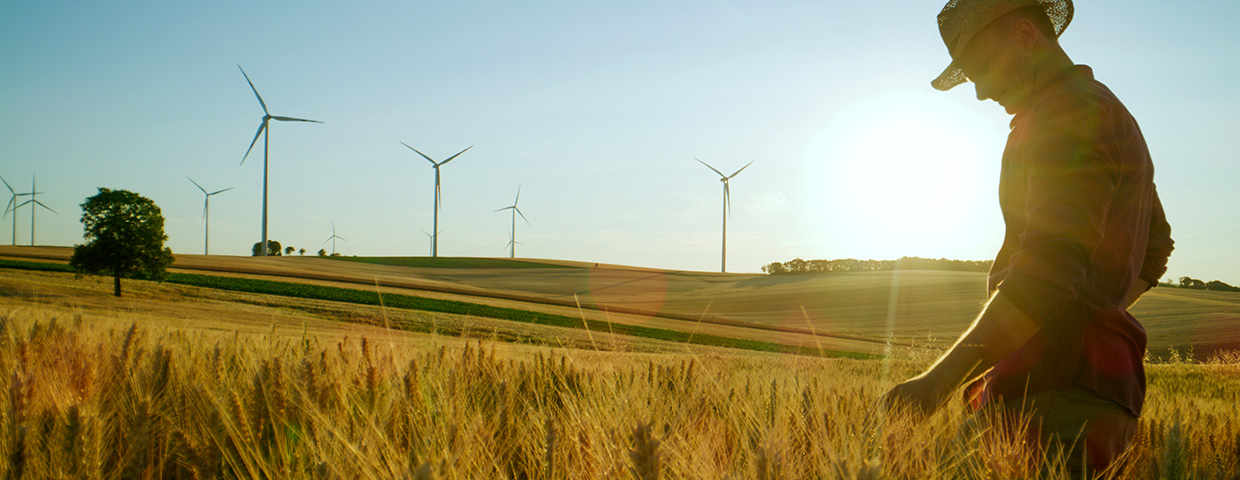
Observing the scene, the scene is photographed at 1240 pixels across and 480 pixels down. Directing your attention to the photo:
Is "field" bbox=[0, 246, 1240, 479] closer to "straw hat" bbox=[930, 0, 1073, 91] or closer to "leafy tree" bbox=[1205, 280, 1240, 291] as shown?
"straw hat" bbox=[930, 0, 1073, 91]

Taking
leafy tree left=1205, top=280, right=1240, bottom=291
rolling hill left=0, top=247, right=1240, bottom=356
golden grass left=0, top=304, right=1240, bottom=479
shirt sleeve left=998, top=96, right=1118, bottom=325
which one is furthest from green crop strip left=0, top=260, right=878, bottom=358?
leafy tree left=1205, top=280, right=1240, bottom=291

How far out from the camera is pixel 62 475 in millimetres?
1406

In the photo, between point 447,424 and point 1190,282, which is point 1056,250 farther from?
point 1190,282

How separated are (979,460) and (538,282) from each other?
2219 inches

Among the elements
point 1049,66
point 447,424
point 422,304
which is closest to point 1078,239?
point 1049,66

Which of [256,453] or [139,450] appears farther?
[256,453]

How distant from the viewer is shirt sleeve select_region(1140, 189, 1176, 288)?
225 centimetres

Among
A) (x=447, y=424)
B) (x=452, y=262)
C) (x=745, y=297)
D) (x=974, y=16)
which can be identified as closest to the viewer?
(x=447, y=424)

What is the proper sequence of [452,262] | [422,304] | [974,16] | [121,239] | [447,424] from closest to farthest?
[447,424]
[974,16]
[121,239]
[422,304]
[452,262]

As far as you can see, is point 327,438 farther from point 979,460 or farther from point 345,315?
point 345,315

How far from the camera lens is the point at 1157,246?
228 centimetres

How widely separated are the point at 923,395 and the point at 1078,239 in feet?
1.77

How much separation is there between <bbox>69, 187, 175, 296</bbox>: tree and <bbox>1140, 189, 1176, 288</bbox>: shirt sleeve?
33.0 metres

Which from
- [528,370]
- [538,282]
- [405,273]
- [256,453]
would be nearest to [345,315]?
[528,370]
